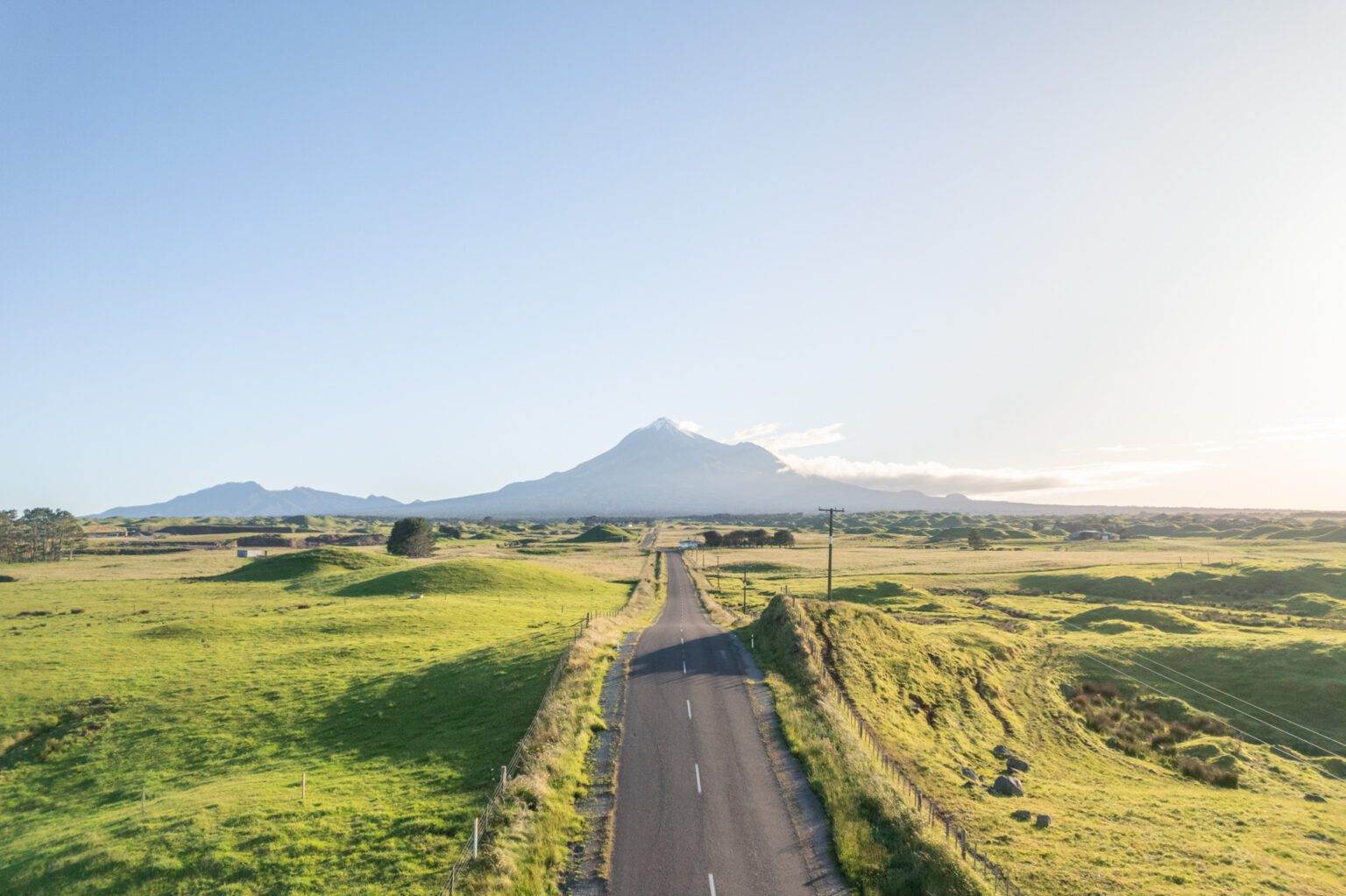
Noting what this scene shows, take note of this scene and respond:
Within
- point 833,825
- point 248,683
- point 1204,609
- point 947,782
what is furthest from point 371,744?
point 1204,609

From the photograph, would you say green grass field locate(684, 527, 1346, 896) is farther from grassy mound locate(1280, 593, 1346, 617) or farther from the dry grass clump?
grassy mound locate(1280, 593, 1346, 617)

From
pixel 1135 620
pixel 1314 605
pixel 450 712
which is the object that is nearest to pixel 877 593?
pixel 1135 620

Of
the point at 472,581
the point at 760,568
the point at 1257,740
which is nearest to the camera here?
the point at 1257,740

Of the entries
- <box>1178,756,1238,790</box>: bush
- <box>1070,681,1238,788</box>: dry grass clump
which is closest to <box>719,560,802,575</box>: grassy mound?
<box>1070,681,1238,788</box>: dry grass clump

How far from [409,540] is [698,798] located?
150 metres

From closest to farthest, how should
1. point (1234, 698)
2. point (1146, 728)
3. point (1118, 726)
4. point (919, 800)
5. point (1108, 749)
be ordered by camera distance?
point (919, 800)
point (1108, 749)
point (1146, 728)
point (1118, 726)
point (1234, 698)

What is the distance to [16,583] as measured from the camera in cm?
10875

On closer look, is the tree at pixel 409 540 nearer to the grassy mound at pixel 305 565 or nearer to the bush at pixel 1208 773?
the grassy mound at pixel 305 565

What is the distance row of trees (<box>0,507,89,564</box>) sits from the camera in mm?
166000

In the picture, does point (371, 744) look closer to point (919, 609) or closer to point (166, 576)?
point (919, 609)

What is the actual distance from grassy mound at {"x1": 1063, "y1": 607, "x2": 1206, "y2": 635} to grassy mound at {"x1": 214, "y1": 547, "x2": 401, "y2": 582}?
11051cm

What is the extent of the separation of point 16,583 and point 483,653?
110243 mm

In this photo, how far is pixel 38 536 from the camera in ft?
579

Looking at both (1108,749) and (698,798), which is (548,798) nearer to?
(698,798)
